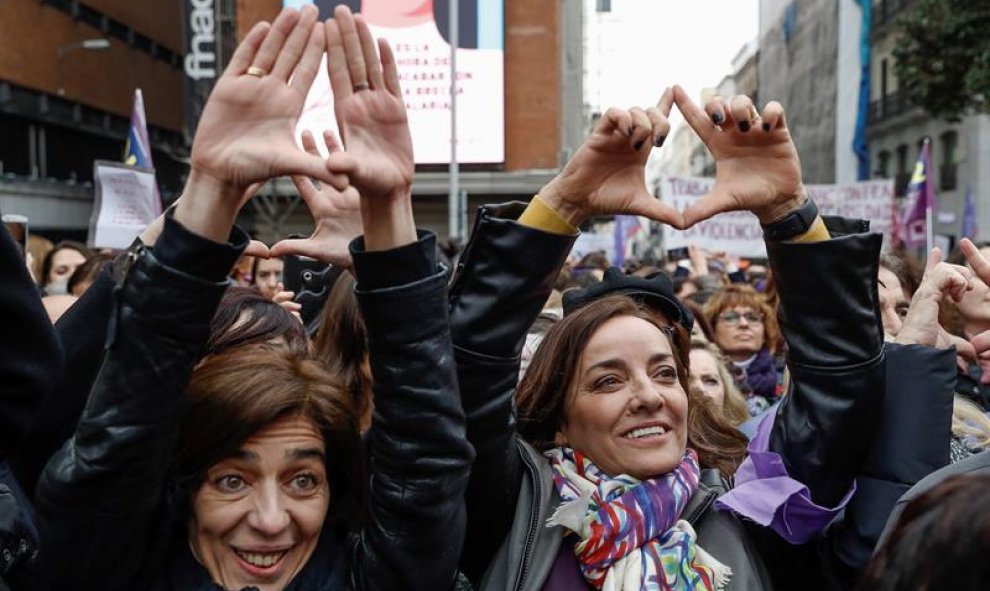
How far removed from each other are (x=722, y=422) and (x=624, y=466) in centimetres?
69

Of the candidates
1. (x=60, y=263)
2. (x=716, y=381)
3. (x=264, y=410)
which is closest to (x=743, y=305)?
(x=716, y=381)

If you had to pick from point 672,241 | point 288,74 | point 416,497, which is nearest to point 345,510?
point 416,497

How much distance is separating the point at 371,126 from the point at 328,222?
3.03ft

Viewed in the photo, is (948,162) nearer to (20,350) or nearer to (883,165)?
(883,165)

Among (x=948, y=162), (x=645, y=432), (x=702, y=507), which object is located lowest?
(x=702, y=507)

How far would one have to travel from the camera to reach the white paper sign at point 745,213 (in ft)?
41.8

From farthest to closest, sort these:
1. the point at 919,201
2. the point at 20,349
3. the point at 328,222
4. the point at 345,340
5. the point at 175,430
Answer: the point at 919,201, the point at 345,340, the point at 328,222, the point at 175,430, the point at 20,349

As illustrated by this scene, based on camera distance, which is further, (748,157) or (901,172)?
(901,172)

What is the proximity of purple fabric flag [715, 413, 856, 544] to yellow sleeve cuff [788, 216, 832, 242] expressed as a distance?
46 cm

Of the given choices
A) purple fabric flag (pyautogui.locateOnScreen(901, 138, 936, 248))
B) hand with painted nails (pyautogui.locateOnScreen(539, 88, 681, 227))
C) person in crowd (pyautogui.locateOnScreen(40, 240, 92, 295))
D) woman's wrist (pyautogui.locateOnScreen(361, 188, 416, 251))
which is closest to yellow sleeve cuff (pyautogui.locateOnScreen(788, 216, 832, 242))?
hand with painted nails (pyautogui.locateOnScreen(539, 88, 681, 227))

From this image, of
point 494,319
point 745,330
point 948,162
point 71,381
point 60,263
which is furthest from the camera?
point 948,162

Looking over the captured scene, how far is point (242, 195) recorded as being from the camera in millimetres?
2025

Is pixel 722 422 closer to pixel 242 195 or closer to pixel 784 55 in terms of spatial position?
pixel 242 195

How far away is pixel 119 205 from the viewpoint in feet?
30.6
